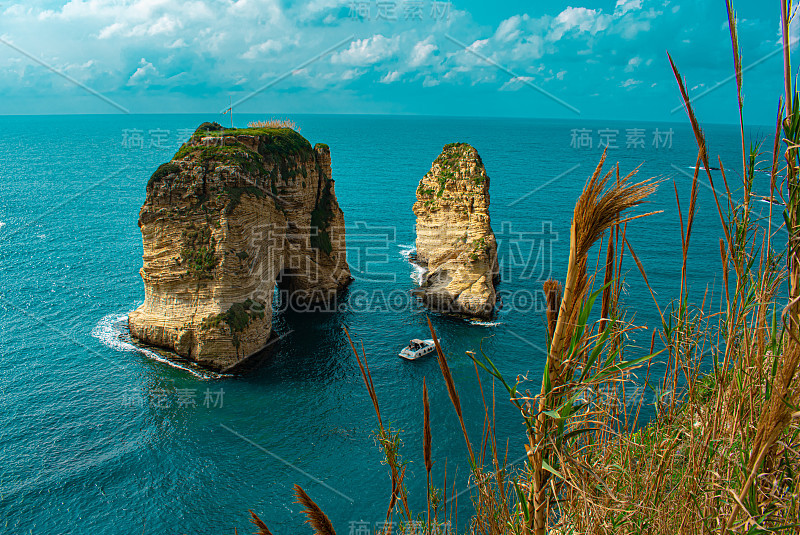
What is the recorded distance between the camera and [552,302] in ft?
13.4

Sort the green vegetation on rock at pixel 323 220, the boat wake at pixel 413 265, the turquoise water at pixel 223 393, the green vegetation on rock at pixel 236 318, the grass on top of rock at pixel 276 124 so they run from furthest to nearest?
the boat wake at pixel 413 265 < the grass on top of rock at pixel 276 124 < the green vegetation on rock at pixel 323 220 < the green vegetation on rock at pixel 236 318 < the turquoise water at pixel 223 393

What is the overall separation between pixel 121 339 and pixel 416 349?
19759 mm

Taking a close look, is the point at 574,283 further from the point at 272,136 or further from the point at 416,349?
the point at 272,136

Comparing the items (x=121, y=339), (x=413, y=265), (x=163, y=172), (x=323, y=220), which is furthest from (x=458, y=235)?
(x=121, y=339)

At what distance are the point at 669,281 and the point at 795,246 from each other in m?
46.0

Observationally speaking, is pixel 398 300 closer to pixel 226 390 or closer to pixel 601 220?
pixel 226 390

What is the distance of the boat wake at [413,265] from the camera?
48.6 meters

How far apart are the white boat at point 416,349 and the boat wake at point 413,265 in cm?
1168

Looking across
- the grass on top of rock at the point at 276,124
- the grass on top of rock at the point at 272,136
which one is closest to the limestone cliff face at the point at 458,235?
the grass on top of rock at the point at 272,136

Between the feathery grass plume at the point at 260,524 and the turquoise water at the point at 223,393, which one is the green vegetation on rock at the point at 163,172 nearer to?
the turquoise water at the point at 223,393

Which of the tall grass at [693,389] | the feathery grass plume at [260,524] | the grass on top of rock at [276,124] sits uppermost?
the grass on top of rock at [276,124]

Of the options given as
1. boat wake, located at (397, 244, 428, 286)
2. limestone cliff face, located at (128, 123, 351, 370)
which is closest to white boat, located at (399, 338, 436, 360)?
limestone cliff face, located at (128, 123, 351, 370)

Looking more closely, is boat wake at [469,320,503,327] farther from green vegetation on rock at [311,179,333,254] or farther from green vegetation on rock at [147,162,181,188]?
green vegetation on rock at [147,162,181,188]

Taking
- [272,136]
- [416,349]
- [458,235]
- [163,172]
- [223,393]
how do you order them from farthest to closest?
[458,235], [272,136], [416,349], [163,172], [223,393]
